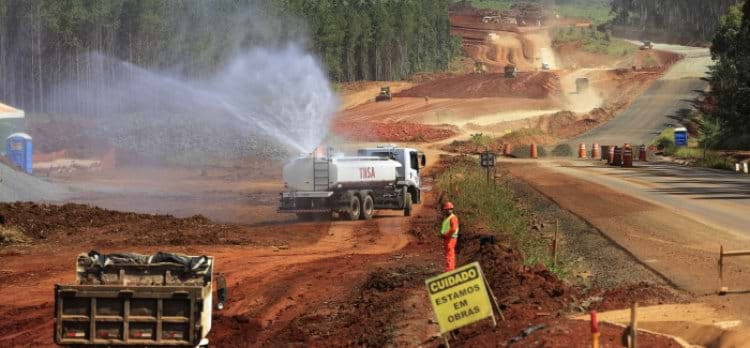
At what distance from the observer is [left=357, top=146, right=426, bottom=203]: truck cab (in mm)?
40688

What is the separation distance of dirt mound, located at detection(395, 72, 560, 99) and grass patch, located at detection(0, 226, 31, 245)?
8295 centimetres

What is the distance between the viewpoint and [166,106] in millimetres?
96562

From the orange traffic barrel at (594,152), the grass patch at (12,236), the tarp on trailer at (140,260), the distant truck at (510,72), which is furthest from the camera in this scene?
the distant truck at (510,72)

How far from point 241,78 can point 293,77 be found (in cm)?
851

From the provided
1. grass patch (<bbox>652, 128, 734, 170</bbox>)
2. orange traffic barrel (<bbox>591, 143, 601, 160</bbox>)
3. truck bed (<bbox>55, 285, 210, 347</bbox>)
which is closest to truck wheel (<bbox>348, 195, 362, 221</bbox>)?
truck bed (<bbox>55, 285, 210, 347</bbox>)

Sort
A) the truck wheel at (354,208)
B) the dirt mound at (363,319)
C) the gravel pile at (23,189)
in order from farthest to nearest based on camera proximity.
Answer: the gravel pile at (23,189) → the truck wheel at (354,208) → the dirt mound at (363,319)

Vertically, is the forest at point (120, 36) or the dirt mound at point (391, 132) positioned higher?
the forest at point (120, 36)

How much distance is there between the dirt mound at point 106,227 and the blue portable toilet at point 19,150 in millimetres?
18300

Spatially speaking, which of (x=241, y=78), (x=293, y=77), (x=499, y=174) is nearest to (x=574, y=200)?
(x=499, y=174)

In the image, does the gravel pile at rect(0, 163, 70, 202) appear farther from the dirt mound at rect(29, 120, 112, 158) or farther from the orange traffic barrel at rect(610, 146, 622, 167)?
the orange traffic barrel at rect(610, 146, 622, 167)

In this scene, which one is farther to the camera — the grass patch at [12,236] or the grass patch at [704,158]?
the grass patch at [704,158]

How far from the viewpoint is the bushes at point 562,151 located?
253ft

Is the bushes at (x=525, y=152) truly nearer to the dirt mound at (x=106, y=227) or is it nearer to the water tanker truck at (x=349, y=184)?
the water tanker truck at (x=349, y=184)

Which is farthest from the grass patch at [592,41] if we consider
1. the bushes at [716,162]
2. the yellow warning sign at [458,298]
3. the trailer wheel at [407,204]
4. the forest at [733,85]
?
the yellow warning sign at [458,298]
